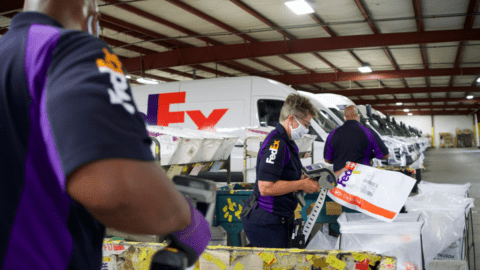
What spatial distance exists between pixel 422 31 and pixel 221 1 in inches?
253

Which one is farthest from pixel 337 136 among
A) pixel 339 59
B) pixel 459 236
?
pixel 339 59

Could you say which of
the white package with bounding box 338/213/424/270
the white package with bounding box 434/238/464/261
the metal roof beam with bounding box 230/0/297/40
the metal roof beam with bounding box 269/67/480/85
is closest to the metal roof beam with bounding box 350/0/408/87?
the metal roof beam with bounding box 269/67/480/85

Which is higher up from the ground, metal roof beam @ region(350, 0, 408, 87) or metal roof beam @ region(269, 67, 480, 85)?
metal roof beam @ region(350, 0, 408, 87)

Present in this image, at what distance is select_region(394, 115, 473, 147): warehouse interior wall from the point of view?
45.6 m

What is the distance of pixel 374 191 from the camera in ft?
10.2

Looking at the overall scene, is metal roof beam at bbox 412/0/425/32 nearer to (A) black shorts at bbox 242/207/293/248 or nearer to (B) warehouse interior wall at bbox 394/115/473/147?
(A) black shorts at bbox 242/207/293/248

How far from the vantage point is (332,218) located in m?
3.75

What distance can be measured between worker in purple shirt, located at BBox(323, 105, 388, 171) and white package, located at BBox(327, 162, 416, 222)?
181 centimetres

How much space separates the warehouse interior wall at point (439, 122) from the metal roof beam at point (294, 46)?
3607 centimetres

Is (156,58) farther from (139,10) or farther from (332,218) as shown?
(332,218)

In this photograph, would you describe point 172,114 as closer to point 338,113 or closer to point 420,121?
point 338,113

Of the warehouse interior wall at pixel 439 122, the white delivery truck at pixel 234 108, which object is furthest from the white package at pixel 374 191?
the warehouse interior wall at pixel 439 122

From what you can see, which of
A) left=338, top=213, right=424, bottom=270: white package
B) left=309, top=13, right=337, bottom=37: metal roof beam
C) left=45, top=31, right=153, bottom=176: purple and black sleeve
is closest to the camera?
left=45, top=31, right=153, bottom=176: purple and black sleeve

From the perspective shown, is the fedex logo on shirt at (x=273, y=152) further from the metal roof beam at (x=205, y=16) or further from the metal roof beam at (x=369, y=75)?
the metal roof beam at (x=369, y=75)
